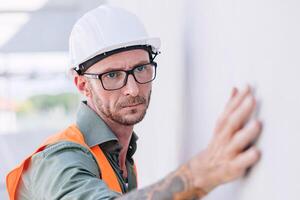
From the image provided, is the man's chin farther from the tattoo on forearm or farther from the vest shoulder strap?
the tattoo on forearm

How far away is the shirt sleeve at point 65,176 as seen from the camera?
1.15m

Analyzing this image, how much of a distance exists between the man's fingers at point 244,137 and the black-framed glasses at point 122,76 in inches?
18.7

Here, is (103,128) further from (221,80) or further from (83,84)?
(221,80)

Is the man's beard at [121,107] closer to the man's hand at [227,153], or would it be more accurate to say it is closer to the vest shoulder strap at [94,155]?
the vest shoulder strap at [94,155]

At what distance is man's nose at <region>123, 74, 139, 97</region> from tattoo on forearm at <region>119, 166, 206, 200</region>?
1.04ft

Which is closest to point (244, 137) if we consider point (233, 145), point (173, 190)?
point (233, 145)

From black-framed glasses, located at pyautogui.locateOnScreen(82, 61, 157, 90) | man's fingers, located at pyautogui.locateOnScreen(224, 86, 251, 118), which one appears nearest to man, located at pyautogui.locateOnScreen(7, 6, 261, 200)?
black-framed glasses, located at pyautogui.locateOnScreen(82, 61, 157, 90)

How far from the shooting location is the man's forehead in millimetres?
1407

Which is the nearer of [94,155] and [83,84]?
[94,155]

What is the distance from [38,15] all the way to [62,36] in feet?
0.45

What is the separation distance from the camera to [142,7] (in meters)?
1.84

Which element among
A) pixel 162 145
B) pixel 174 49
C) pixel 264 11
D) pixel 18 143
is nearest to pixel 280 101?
pixel 264 11

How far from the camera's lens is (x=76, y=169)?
1.22 metres

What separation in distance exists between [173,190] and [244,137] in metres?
0.18
